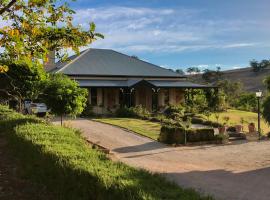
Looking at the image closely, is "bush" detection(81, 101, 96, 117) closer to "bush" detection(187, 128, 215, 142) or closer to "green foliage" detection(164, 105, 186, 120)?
"green foliage" detection(164, 105, 186, 120)

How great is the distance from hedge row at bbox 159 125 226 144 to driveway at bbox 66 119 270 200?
62cm

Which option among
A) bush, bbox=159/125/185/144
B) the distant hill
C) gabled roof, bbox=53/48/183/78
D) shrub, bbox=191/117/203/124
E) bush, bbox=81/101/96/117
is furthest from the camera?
the distant hill

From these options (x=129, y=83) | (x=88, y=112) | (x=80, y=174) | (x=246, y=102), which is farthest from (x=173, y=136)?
(x=246, y=102)

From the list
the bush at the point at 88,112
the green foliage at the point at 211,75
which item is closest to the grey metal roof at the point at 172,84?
the bush at the point at 88,112

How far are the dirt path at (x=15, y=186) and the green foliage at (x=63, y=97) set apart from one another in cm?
703

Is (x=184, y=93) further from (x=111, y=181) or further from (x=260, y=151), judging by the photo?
(x=111, y=181)

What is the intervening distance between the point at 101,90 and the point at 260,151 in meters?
20.0

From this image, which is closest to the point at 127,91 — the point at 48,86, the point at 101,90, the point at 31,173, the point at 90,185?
the point at 101,90

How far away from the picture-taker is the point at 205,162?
15359mm

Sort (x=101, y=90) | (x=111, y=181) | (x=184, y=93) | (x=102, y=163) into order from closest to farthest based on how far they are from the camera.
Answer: (x=111, y=181)
(x=102, y=163)
(x=101, y=90)
(x=184, y=93)

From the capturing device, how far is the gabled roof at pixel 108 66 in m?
37.0

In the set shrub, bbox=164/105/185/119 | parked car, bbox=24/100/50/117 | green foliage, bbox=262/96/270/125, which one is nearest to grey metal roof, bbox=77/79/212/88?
shrub, bbox=164/105/185/119

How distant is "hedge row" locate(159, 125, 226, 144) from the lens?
1961 cm

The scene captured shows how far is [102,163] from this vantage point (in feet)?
26.4
